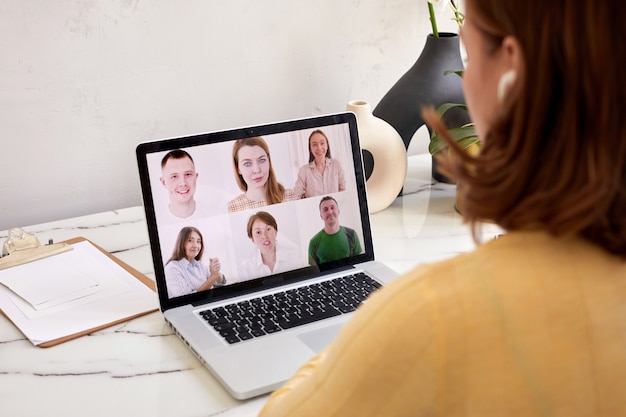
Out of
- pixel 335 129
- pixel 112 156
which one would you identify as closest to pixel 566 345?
pixel 335 129

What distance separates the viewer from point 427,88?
4.82 feet

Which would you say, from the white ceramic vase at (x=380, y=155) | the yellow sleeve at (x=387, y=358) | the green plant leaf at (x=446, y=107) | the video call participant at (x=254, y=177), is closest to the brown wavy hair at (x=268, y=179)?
the video call participant at (x=254, y=177)

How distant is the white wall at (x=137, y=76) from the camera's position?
1.30m

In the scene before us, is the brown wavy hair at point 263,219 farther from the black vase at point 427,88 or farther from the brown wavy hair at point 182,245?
the black vase at point 427,88

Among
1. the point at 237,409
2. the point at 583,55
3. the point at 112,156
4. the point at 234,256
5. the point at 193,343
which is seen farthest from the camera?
the point at 112,156

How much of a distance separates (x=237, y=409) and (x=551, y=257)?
1.45ft

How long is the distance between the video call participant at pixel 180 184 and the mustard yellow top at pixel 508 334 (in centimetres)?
56

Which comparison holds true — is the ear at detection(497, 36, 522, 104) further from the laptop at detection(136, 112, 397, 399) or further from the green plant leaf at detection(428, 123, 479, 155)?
the green plant leaf at detection(428, 123, 479, 155)

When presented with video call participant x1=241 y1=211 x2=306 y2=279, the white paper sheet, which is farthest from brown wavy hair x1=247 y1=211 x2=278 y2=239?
the white paper sheet

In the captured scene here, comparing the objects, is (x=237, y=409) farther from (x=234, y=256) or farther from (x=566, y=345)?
(x=566, y=345)

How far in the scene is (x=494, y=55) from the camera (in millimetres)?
535

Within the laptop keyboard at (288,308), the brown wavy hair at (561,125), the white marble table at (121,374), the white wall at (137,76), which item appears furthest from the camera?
the white wall at (137,76)

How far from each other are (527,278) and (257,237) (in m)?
0.62

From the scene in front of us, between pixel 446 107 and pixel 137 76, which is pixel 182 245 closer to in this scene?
pixel 137 76
